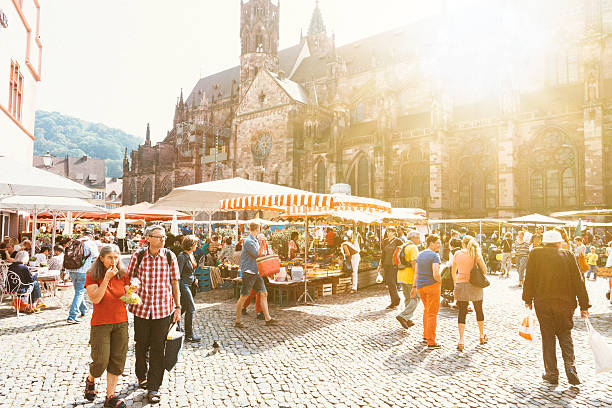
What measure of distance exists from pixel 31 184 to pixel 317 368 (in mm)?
5126

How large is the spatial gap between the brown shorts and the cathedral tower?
154ft

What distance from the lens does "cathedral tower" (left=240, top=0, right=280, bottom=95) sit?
48.5m

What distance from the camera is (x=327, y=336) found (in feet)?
22.6

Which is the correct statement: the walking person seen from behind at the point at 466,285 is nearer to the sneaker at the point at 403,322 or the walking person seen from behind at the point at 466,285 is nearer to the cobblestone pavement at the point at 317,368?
the cobblestone pavement at the point at 317,368

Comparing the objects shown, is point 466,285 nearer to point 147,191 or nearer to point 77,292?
point 77,292

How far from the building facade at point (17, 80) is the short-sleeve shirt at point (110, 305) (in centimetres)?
1192

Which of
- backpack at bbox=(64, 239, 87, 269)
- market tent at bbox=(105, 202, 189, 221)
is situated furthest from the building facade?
backpack at bbox=(64, 239, 87, 269)

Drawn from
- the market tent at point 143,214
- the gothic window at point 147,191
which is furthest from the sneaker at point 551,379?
the gothic window at point 147,191

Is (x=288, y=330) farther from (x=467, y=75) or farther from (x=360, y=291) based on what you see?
(x=467, y=75)

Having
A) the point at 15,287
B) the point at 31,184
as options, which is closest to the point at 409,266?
the point at 31,184

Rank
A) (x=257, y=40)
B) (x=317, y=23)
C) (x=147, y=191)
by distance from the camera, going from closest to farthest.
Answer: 1. (x=257, y=40)
2. (x=317, y=23)
3. (x=147, y=191)

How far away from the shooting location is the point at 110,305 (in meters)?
3.86

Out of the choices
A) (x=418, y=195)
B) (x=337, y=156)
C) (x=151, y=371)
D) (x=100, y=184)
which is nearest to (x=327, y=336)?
(x=151, y=371)

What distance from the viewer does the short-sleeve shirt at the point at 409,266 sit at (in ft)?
25.6
